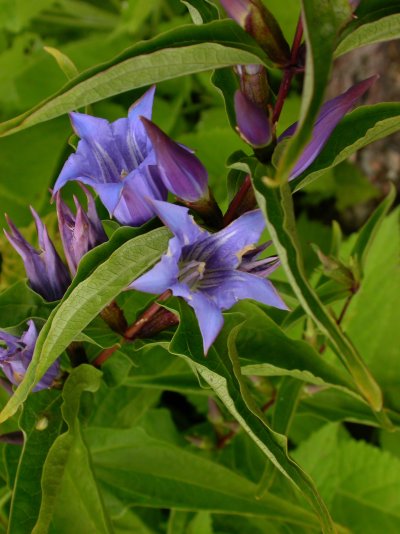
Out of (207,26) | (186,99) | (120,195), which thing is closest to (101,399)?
(120,195)

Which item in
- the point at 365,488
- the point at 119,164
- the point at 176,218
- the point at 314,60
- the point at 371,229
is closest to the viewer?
the point at 314,60

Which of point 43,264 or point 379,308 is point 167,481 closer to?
point 43,264

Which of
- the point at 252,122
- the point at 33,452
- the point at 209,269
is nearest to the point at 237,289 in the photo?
the point at 209,269

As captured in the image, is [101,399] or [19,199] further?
[19,199]

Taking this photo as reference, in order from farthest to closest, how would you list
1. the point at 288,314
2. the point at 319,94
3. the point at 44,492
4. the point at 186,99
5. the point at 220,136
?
the point at 186,99
the point at 220,136
the point at 288,314
the point at 44,492
the point at 319,94

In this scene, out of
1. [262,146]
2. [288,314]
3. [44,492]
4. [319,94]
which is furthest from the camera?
[288,314]

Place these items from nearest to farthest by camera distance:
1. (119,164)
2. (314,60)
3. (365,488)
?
(314,60) < (119,164) < (365,488)

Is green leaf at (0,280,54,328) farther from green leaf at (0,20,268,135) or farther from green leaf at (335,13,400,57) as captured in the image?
green leaf at (335,13,400,57)

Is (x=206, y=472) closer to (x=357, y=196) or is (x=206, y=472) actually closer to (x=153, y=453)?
(x=153, y=453)
